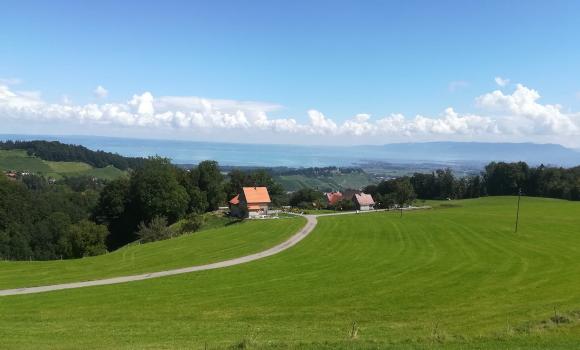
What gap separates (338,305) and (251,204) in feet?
175

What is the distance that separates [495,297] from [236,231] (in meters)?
32.6

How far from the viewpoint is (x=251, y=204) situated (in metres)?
73.4

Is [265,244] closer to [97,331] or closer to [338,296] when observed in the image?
[338,296]

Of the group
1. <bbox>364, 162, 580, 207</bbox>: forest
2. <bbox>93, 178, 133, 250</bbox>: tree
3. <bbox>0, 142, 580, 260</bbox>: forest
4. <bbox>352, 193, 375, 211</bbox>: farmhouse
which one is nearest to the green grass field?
<bbox>0, 142, 580, 260</bbox>: forest

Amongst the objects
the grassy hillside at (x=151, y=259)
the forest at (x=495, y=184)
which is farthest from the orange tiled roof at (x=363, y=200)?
the grassy hillside at (x=151, y=259)

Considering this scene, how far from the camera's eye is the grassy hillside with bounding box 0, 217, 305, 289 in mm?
29359

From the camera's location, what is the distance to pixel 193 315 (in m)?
19.4

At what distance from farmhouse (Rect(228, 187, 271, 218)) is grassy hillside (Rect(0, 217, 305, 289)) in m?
21.8

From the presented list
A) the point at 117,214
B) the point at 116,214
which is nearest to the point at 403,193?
the point at 117,214

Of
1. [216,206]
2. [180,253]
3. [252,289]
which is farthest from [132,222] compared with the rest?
[252,289]

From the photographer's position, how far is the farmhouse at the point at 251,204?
7294 centimetres

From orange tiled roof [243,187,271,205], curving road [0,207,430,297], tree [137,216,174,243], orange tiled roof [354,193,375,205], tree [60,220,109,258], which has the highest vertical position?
orange tiled roof [243,187,271,205]

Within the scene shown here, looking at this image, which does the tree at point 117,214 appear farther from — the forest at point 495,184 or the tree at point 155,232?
the forest at point 495,184

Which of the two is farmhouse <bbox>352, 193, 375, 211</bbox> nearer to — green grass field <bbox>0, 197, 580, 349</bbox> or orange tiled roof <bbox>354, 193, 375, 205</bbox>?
orange tiled roof <bbox>354, 193, 375, 205</bbox>
